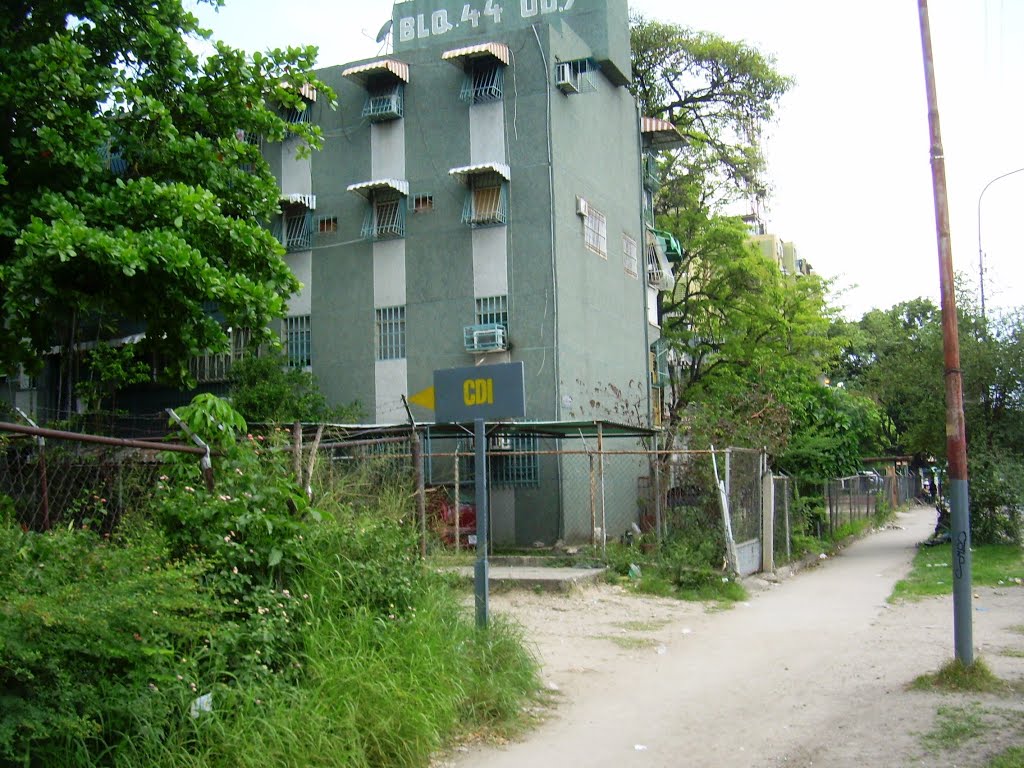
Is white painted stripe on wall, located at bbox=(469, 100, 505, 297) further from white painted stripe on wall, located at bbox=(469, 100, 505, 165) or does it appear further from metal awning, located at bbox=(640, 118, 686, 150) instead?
metal awning, located at bbox=(640, 118, 686, 150)

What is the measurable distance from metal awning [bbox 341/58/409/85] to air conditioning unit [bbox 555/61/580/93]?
11.6 feet

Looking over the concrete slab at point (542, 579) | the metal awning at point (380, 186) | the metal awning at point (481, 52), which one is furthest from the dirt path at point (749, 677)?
the metal awning at point (481, 52)

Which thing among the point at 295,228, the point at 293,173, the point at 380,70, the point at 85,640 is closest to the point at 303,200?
the point at 295,228

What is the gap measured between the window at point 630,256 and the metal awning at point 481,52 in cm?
605

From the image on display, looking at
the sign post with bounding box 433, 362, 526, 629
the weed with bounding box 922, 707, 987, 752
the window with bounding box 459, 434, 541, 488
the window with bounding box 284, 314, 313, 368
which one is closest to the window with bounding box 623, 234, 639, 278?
the window with bounding box 459, 434, 541, 488

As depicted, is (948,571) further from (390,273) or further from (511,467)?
(390,273)

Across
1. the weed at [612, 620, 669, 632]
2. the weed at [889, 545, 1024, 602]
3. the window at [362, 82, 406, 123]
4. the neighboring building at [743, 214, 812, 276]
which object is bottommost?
the weed at [889, 545, 1024, 602]

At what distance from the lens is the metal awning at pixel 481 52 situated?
69.3ft

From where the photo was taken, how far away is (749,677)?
902 centimetres

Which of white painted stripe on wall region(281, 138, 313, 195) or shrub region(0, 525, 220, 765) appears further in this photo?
white painted stripe on wall region(281, 138, 313, 195)

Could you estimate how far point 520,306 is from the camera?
21.3m

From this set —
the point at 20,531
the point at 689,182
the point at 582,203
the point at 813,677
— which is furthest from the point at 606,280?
the point at 20,531

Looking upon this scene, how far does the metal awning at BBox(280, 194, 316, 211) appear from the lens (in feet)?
75.0

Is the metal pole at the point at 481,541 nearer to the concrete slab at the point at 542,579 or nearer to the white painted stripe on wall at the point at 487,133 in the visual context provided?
the concrete slab at the point at 542,579
